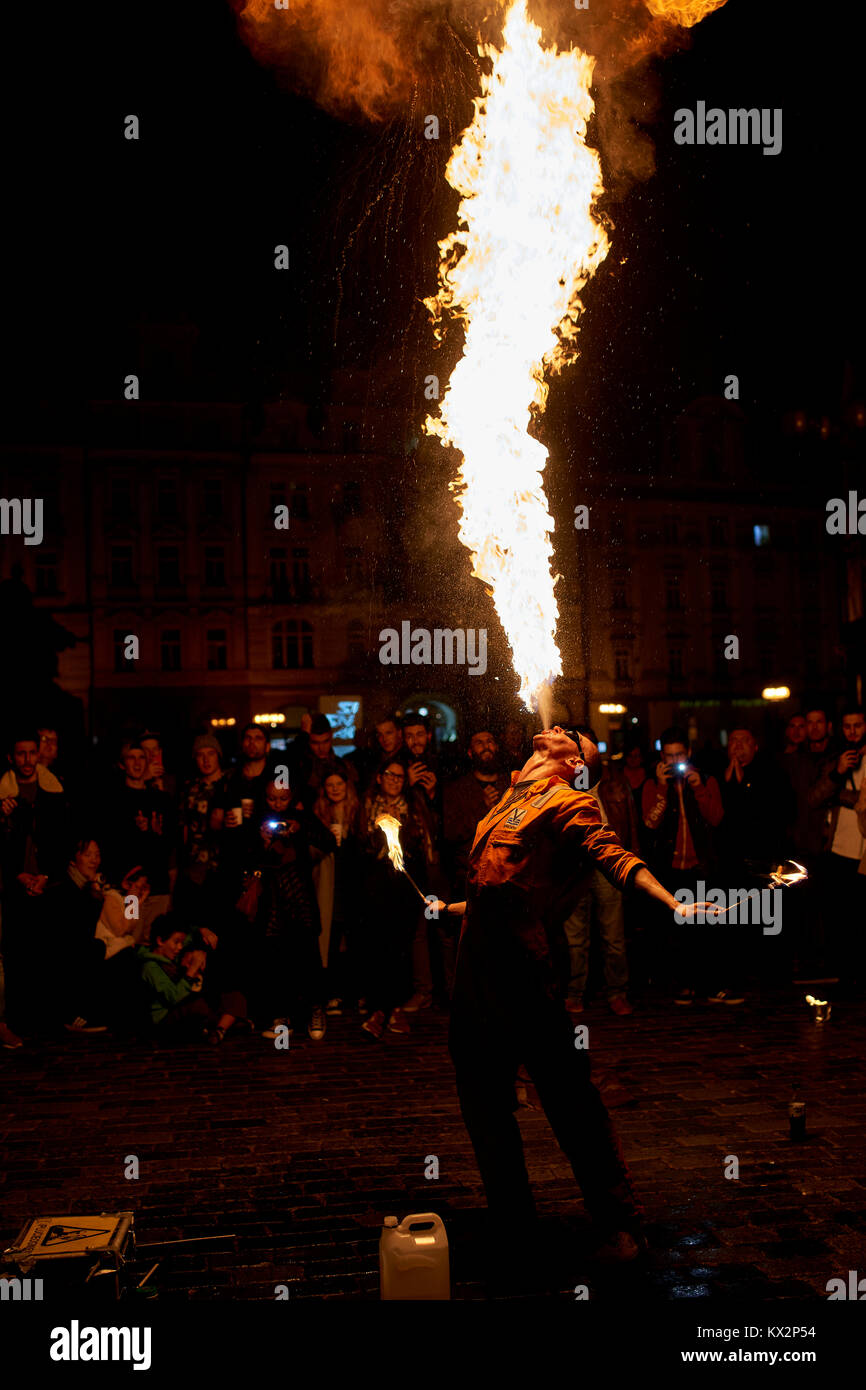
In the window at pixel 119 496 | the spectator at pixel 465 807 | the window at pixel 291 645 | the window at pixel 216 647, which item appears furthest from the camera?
the window at pixel 291 645

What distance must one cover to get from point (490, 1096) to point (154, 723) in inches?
1433

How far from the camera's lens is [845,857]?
8.80 m

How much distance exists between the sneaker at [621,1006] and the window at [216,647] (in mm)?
33890

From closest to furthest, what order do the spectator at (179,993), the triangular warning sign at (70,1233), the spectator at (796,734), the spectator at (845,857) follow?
the triangular warning sign at (70,1233) < the spectator at (179,993) < the spectator at (845,857) < the spectator at (796,734)

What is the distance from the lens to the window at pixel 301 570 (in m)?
41.4

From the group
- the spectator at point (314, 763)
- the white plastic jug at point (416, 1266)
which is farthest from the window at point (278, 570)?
the white plastic jug at point (416, 1266)

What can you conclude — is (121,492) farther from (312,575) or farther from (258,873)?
(258,873)

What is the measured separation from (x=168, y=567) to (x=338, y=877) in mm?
33446

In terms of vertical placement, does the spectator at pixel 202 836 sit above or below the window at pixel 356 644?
below

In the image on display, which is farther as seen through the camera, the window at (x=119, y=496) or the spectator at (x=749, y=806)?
the window at (x=119, y=496)
